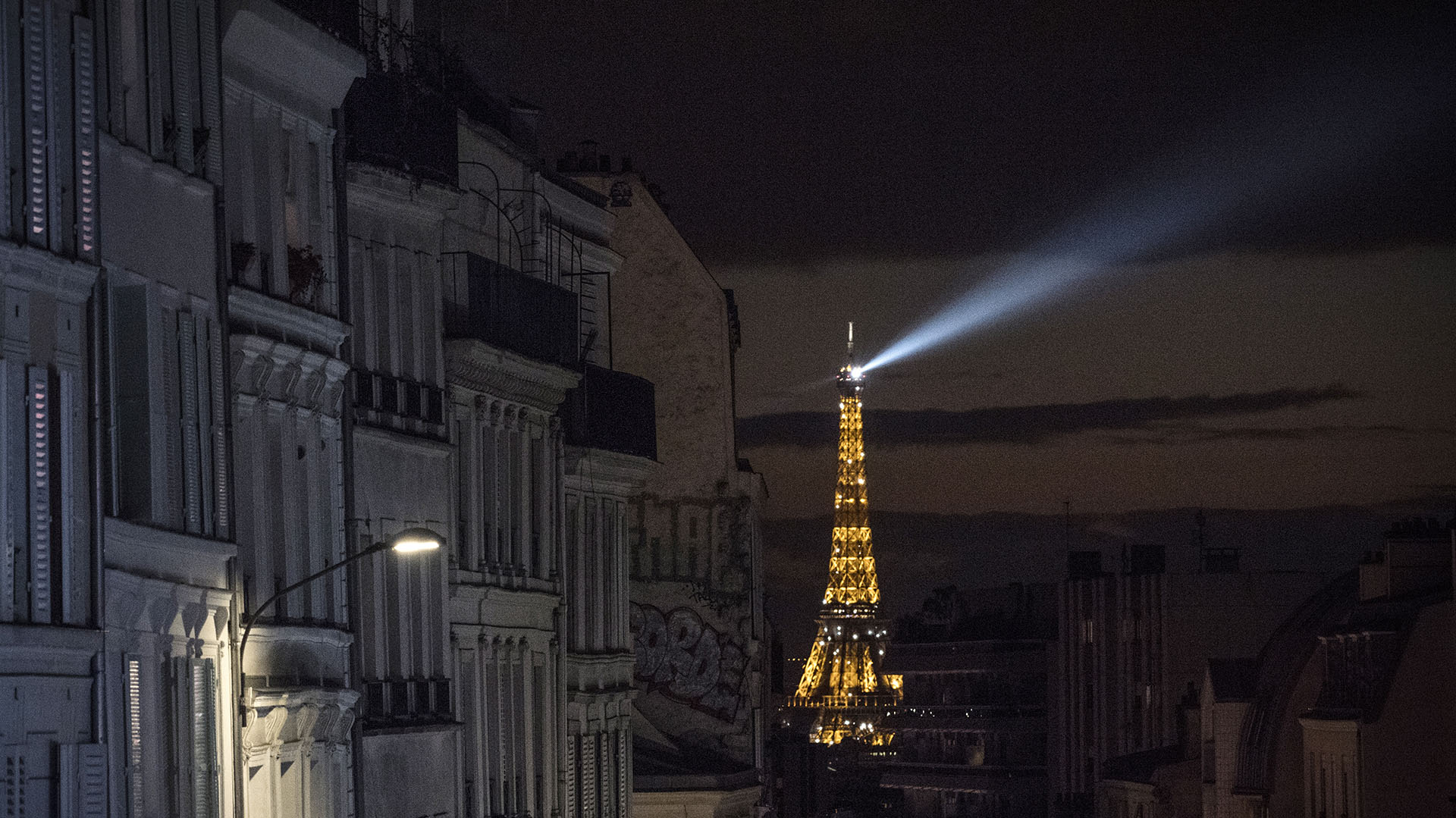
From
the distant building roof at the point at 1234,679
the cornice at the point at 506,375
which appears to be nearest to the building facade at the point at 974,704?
the distant building roof at the point at 1234,679

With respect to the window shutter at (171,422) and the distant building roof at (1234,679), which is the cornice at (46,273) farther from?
the distant building roof at (1234,679)

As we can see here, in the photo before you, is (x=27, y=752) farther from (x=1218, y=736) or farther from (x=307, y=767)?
(x=1218, y=736)

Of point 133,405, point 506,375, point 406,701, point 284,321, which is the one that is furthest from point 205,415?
point 506,375

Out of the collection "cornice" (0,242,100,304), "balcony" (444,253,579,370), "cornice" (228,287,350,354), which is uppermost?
"balcony" (444,253,579,370)

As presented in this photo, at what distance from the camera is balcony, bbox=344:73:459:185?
32.7 meters

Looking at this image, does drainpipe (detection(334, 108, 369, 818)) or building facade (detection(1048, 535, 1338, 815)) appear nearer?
drainpipe (detection(334, 108, 369, 818))

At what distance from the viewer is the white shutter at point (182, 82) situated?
23.5 meters

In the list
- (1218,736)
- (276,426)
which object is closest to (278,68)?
(276,426)

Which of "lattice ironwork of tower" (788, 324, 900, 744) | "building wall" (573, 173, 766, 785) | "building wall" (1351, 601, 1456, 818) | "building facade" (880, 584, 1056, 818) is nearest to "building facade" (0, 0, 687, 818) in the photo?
"building wall" (573, 173, 766, 785)

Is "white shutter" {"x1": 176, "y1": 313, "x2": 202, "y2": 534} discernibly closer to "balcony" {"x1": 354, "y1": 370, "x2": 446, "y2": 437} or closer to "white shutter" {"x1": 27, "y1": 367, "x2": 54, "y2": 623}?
"white shutter" {"x1": 27, "y1": 367, "x2": 54, "y2": 623}

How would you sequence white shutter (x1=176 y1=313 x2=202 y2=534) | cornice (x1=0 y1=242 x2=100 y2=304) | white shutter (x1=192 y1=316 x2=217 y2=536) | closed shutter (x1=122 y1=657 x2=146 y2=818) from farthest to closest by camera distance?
white shutter (x1=192 y1=316 x2=217 y2=536) < white shutter (x1=176 y1=313 x2=202 y2=534) < closed shutter (x1=122 y1=657 x2=146 y2=818) < cornice (x1=0 y1=242 x2=100 y2=304)

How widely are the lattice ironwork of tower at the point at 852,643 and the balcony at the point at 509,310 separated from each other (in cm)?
13560

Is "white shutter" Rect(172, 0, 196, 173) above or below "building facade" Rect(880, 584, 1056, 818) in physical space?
above

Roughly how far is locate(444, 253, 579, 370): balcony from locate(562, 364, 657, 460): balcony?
5.80ft
